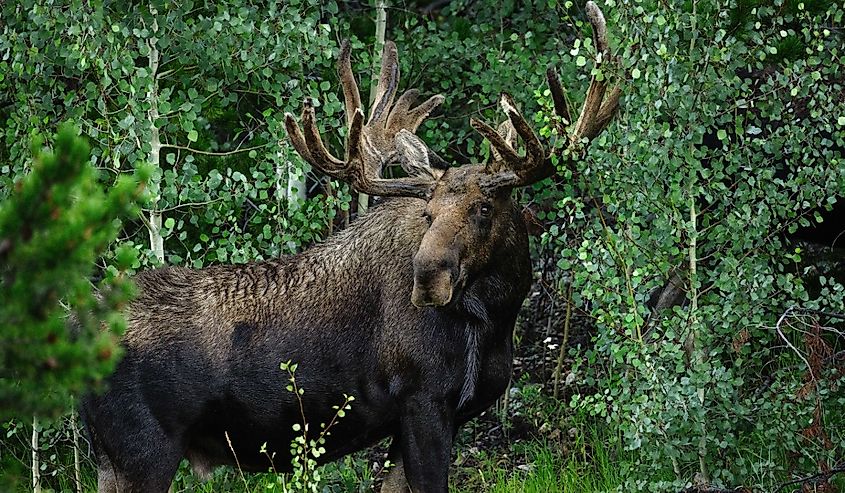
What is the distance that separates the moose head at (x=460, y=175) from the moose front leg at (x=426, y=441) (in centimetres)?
62

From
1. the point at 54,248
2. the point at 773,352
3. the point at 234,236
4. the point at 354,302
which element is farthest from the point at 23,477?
the point at 54,248

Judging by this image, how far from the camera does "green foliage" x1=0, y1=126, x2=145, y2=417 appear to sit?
245 centimetres

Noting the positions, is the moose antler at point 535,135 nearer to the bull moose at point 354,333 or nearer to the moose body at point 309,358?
the bull moose at point 354,333


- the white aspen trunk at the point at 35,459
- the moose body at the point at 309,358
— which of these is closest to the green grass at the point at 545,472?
the moose body at the point at 309,358

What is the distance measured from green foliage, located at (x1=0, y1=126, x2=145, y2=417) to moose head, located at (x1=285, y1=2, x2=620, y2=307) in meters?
3.31

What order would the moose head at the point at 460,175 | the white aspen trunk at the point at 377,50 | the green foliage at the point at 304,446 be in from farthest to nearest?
1. the white aspen trunk at the point at 377,50
2. the moose head at the point at 460,175
3. the green foliage at the point at 304,446

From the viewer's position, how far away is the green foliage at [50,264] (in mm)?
2449

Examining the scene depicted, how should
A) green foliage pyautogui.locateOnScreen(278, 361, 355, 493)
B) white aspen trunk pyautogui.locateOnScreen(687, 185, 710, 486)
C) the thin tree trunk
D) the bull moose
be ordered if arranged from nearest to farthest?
1. green foliage pyautogui.locateOnScreen(278, 361, 355, 493)
2. the bull moose
3. white aspen trunk pyautogui.locateOnScreen(687, 185, 710, 486)
4. the thin tree trunk

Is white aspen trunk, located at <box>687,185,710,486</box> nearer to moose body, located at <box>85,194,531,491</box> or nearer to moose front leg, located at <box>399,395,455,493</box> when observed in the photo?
moose body, located at <box>85,194,531,491</box>

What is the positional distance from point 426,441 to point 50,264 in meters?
3.88

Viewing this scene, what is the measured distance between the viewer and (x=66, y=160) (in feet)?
8.11

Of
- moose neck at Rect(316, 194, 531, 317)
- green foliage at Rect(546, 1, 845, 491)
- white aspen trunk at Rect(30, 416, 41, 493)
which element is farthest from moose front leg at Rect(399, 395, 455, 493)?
white aspen trunk at Rect(30, 416, 41, 493)

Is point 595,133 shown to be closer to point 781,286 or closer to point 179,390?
point 781,286

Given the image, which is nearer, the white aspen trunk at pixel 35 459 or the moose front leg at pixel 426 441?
the moose front leg at pixel 426 441
